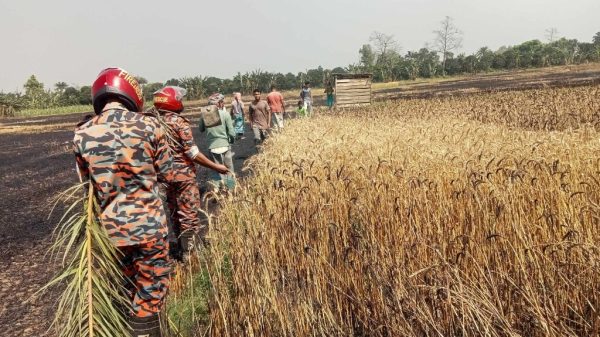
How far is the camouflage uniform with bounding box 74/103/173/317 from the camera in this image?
2.22 meters

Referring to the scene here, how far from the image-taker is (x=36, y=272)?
4.80 meters

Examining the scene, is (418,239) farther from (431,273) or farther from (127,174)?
(127,174)

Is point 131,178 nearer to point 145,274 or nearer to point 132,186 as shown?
point 132,186

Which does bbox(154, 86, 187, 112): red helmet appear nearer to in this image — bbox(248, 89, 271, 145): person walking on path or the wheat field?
the wheat field

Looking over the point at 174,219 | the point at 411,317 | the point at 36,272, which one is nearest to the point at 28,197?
the point at 36,272

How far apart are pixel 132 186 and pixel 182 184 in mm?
2427

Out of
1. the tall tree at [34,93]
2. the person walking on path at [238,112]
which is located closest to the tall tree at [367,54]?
the tall tree at [34,93]

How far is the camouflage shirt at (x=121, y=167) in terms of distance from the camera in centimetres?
221

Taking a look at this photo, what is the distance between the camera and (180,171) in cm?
463

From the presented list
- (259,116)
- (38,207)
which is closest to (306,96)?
(259,116)

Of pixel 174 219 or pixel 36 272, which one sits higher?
pixel 174 219

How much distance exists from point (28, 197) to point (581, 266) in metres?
10.4

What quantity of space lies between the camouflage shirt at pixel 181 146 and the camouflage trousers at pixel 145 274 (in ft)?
7.20

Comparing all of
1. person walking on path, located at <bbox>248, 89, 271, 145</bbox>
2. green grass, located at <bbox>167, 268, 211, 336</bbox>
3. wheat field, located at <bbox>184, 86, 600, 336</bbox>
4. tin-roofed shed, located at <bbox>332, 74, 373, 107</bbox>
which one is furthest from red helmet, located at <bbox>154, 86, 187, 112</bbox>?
tin-roofed shed, located at <bbox>332, 74, 373, 107</bbox>
